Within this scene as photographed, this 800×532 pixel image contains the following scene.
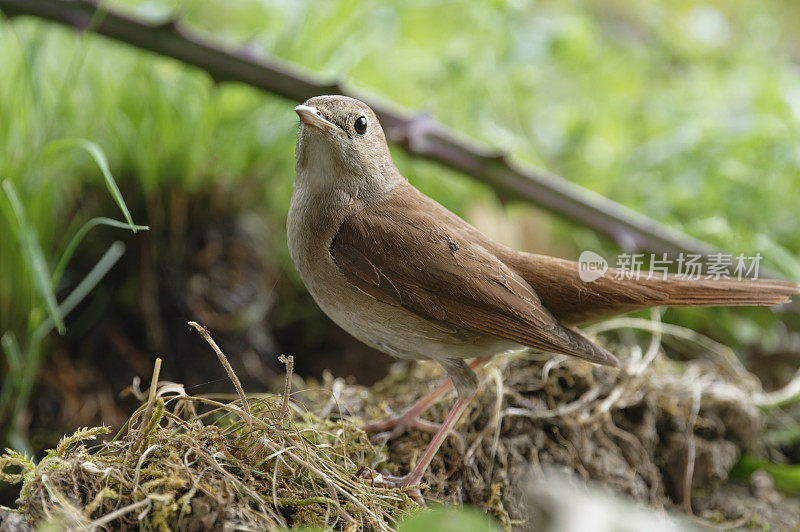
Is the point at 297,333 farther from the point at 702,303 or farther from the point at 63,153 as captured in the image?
the point at 702,303

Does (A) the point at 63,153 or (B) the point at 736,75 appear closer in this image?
(A) the point at 63,153

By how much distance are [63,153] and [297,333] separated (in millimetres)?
1285

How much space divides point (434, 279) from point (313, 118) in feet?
1.59

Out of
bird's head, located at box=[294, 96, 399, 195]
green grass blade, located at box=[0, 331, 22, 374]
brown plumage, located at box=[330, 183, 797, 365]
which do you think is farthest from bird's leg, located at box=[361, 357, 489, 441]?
green grass blade, located at box=[0, 331, 22, 374]

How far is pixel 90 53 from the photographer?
336 cm

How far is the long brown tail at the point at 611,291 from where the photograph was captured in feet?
6.26

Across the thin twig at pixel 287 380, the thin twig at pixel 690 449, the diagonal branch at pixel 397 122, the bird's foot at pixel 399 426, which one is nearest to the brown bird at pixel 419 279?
the bird's foot at pixel 399 426

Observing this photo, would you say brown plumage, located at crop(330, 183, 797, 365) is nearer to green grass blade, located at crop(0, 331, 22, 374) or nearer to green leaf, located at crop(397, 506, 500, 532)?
green leaf, located at crop(397, 506, 500, 532)

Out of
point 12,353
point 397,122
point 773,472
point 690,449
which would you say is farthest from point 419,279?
point 773,472

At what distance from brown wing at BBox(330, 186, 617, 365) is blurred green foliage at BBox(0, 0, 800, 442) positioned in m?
0.67

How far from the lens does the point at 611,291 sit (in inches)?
74.9

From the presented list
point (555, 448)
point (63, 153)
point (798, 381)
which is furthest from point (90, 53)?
point (798, 381)

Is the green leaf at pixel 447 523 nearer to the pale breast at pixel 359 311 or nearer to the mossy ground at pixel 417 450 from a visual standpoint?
the mossy ground at pixel 417 450

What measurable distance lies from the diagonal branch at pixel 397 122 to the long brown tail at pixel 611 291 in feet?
2.99
